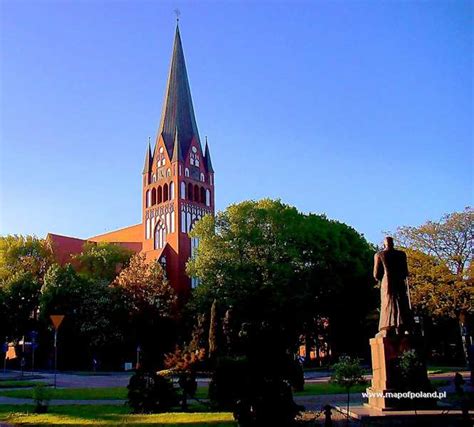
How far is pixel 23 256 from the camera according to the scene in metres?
58.5

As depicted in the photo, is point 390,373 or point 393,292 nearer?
point 390,373

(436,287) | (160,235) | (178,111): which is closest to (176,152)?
(178,111)

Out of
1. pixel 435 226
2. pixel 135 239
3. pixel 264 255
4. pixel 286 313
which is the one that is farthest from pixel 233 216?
pixel 135 239

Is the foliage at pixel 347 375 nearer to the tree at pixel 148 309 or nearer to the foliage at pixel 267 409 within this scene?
the foliage at pixel 267 409

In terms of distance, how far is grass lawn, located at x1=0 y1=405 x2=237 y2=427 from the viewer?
12.6 meters

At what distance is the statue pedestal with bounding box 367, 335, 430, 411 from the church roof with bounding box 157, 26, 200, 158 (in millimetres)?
56397

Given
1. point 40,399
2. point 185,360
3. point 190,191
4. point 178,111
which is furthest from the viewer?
point 178,111

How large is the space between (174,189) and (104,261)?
11287mm

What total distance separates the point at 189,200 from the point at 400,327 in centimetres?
5378

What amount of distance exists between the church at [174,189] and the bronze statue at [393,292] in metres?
47.6

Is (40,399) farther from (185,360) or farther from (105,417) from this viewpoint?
(185,360)

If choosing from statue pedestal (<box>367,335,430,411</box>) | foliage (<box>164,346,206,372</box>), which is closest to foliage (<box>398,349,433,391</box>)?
statue pedestal (<box>367,335,430,411</box>)

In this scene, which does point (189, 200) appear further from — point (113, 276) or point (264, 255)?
point (264, 255)

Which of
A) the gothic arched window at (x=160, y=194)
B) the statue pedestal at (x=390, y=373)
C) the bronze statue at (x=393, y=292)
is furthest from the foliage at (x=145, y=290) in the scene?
the statue pedestal at (x=390, y=373)
